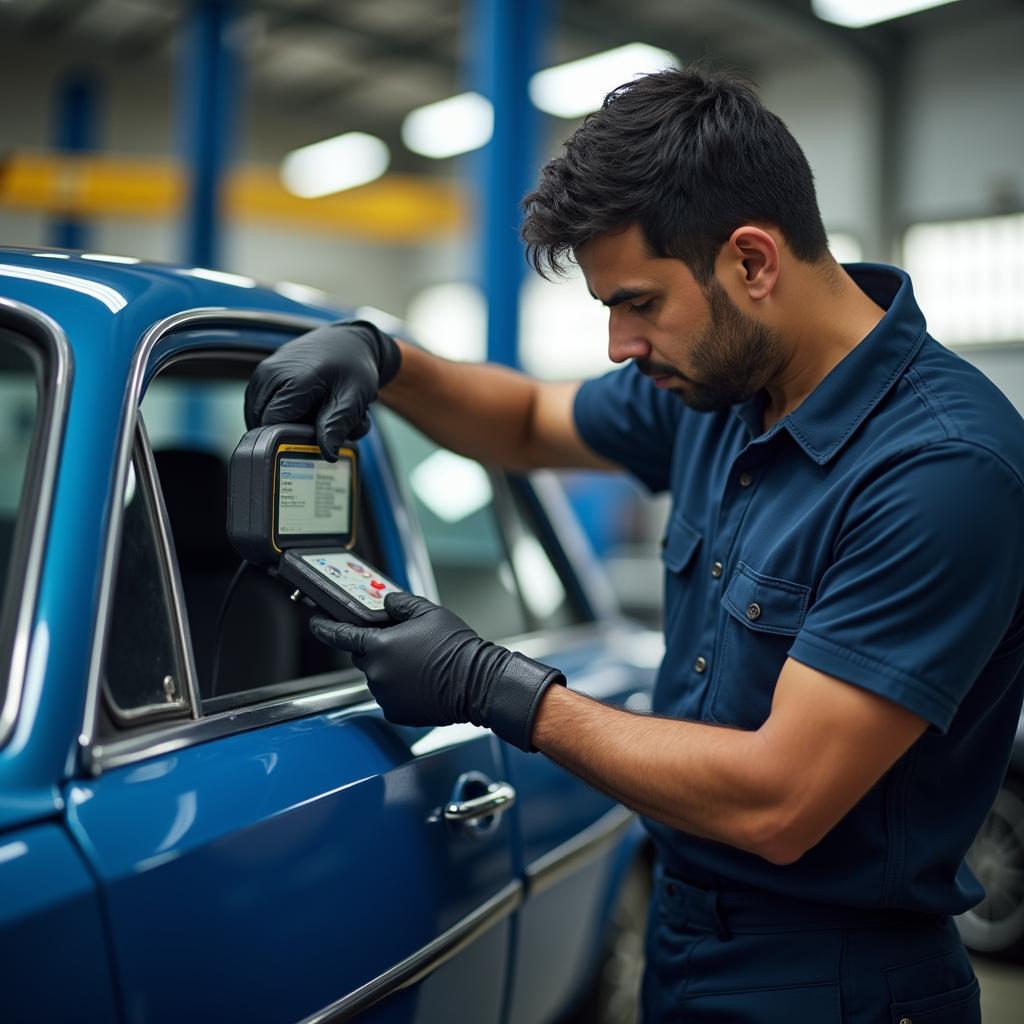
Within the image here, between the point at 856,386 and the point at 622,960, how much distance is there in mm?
1518

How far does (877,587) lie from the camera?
1.29 metres

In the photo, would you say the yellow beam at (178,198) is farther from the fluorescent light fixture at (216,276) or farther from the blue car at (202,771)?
the blue car at (202,771)

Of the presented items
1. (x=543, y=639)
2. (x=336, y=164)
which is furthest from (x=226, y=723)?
(x=336, y=164)

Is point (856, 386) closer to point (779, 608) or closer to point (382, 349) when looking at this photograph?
point (779, 608)

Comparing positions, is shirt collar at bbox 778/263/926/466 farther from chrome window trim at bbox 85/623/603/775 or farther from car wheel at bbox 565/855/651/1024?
car wheel at bbox 565/855/651/1024

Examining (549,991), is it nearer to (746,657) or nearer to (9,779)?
(746,657)

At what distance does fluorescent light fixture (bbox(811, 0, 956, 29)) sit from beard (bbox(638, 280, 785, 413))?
815 cm

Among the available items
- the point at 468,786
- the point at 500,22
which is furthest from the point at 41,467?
the point at 500,22

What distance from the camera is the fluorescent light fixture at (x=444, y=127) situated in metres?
12.8

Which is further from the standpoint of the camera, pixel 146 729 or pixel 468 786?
pixel 468 786

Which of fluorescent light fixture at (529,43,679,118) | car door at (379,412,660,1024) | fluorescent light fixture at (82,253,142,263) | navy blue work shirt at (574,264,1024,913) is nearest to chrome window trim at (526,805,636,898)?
car door at (379,412,660,1024)

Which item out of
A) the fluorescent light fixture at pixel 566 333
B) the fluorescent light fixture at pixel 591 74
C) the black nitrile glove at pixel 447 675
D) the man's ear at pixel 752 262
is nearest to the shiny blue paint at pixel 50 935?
the black nitrile glove at pixel 447 675

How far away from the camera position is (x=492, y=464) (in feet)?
7.11

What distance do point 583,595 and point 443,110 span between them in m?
11.8
